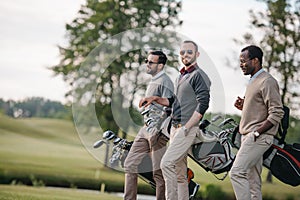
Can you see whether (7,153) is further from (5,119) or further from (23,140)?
→ (5,119)

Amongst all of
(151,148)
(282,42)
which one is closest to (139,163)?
(151,148)

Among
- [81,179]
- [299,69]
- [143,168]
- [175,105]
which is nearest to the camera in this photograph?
[175,105]

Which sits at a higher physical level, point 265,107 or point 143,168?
point 265,107

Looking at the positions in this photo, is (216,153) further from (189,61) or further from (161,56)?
(161,56)

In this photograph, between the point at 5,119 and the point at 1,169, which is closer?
the point at 1,169

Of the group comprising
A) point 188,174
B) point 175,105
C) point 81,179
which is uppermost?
point 175,105

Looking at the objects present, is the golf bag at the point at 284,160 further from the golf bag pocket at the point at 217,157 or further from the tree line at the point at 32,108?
the tree line at the point at 32,108

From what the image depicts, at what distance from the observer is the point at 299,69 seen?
1541cm

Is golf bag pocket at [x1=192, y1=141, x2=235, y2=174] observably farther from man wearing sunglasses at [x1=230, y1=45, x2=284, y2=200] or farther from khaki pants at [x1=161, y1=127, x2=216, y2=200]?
man wearing sunglasses at [x1=230, y1=45, x2=284, y2=200]

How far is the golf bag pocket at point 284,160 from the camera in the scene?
6.70 m

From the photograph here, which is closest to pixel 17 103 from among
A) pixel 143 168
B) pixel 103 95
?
pixel 103 95

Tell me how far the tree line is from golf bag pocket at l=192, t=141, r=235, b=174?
18.0 meters

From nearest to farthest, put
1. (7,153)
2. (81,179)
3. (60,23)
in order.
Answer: (81,179)
(60,23)
(7,153)

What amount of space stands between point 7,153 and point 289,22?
10.9 metres
